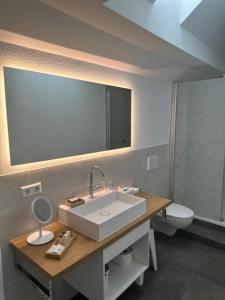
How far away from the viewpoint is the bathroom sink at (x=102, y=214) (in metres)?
1.43

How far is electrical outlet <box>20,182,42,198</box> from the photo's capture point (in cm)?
141

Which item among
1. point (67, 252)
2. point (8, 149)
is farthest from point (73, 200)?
point (8, 149)

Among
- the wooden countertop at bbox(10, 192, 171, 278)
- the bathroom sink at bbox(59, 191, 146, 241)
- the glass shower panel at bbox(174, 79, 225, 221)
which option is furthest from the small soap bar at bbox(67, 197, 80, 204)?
the glass shower panel at bbox(174, 79, 225, 221)

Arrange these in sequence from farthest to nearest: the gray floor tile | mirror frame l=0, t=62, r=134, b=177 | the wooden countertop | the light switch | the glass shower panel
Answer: the glass shower panel → the light switch → the gray floor tile → mirror frame l=0, t=62, r=134, b=177 → the wooden countertop

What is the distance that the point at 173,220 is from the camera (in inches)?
99.8

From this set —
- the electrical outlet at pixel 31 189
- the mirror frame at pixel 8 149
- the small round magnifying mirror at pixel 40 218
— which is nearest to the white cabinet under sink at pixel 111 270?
the small round magnifying mirror at pixel 40 218

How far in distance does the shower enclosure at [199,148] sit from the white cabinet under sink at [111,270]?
139 centimetres

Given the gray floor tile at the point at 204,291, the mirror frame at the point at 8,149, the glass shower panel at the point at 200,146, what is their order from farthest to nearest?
the glass shower panel at the point at 200,146 < the gray floor tile at the point at 204,291 < the mirror frame at the point at 8,149

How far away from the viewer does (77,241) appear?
1.41 m

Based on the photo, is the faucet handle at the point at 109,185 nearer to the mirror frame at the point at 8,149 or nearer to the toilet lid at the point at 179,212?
the mirror frame at the point at 8,149

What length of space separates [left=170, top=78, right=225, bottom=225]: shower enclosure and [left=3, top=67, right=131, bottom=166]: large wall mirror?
118 centimetres

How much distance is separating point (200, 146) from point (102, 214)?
6.20ft

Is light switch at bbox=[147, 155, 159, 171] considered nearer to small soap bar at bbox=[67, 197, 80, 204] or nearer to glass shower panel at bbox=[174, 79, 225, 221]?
glass shower panel at bbox=[174, 79, 225, 221]

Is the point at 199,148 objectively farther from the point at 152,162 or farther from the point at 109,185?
the point at 109,185
